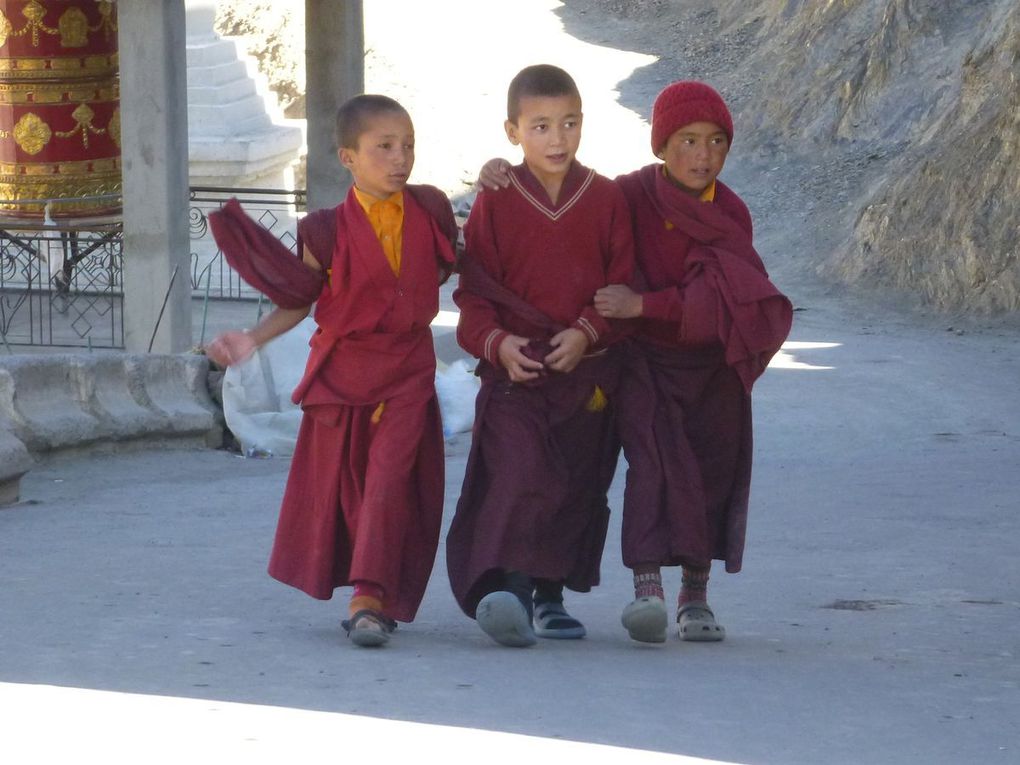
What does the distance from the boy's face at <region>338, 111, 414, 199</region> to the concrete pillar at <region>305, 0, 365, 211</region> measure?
627cm

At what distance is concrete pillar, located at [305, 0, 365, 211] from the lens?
1027 centimetres

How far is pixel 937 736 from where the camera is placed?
308cm

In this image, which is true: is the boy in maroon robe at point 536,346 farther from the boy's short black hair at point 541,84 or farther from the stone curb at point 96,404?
the stone curb at point 96,404

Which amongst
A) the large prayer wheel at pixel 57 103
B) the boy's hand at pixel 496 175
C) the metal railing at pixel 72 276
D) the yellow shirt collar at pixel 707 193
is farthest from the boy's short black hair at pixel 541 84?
the large prayer wheel at pixel 57 103

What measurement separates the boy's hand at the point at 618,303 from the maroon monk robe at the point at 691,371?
0.09 ft

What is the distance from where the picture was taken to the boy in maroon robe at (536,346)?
397cm

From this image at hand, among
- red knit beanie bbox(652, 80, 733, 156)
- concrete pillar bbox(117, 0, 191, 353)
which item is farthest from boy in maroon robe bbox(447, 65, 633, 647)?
concrete pillar bbox(117, 0, 191, 353)

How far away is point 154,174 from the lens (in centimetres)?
920

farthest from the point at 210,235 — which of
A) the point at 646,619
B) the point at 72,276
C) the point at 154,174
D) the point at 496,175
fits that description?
the point at 646,619

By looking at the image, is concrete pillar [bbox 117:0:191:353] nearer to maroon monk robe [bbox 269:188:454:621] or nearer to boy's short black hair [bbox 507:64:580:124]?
maroon monk robe [bbox 269:188:454:621]

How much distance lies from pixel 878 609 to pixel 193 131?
994 centimetres

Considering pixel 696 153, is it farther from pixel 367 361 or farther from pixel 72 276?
pixel 72 276

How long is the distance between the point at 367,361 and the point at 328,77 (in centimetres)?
667

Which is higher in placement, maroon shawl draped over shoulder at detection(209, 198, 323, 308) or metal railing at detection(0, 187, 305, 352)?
maroon shawl draped over shoulder at detection(209, 198, 323, 308)
